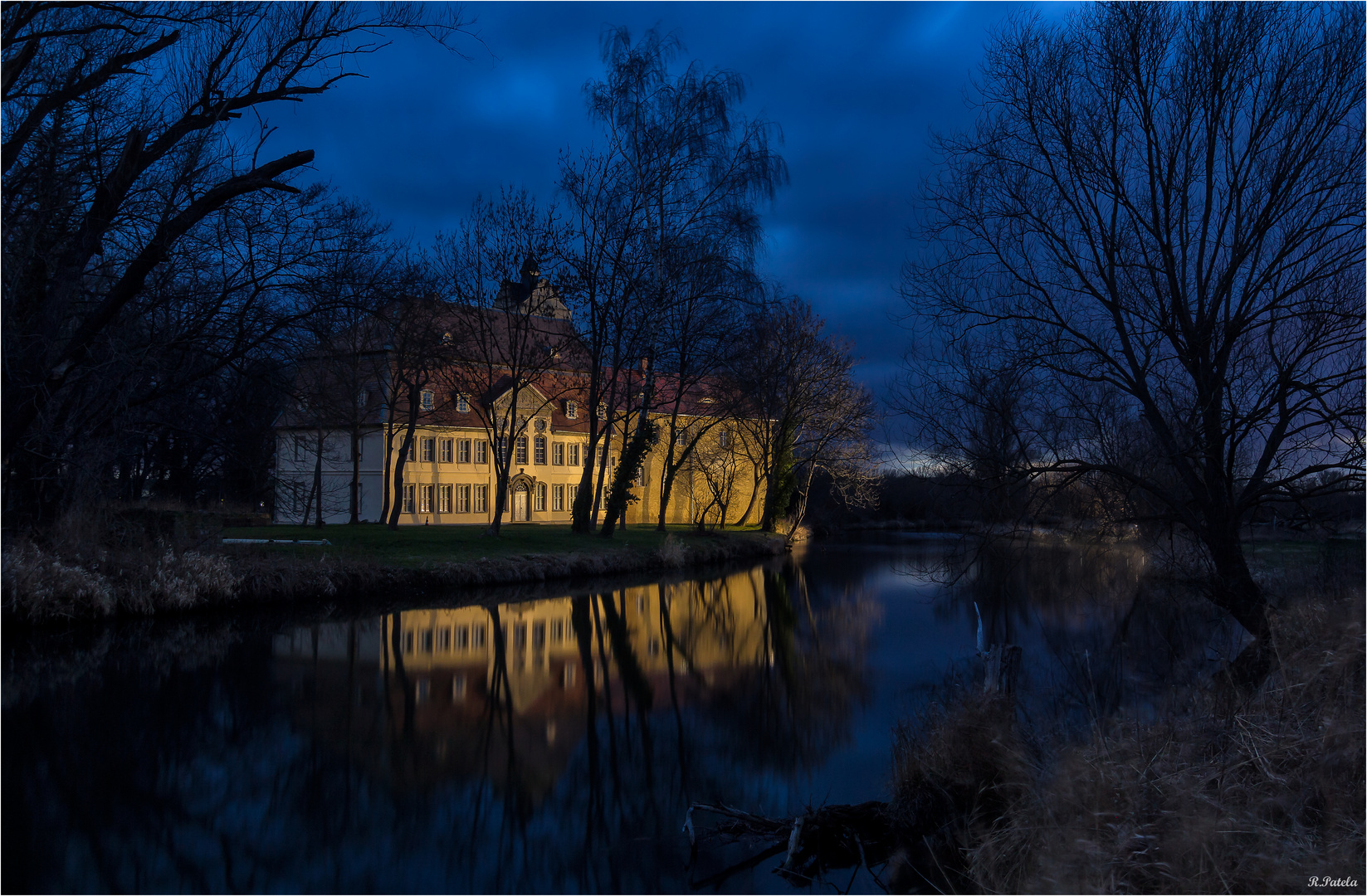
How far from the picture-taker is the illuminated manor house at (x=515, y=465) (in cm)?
4028

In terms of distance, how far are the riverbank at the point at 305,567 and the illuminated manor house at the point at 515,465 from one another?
9.98 meters

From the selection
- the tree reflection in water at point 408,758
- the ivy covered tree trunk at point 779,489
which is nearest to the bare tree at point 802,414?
the ivy covered tree trunk at point 779,489

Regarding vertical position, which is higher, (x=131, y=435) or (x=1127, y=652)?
(x=131, y=435)

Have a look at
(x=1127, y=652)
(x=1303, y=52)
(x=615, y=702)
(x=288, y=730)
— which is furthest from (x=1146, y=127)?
(x=288, y=730)

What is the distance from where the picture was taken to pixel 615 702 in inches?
441

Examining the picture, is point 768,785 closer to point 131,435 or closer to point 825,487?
point 131,435

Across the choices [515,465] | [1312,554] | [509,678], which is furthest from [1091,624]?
[515,465]

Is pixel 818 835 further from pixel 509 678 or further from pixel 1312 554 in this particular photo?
pixel 1312 554

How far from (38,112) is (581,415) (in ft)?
126

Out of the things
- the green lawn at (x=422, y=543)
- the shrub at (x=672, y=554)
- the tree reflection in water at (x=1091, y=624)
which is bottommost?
the tree reflection in water at (x=1091, y=624)

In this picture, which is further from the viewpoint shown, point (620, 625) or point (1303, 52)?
point (620, 625)

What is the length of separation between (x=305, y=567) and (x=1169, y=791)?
54.0ft

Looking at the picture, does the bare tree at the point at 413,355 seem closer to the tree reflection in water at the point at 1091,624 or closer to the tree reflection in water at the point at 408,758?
the tree reflection in water at the point at 408,758

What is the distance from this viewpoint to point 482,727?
985 centimetres
